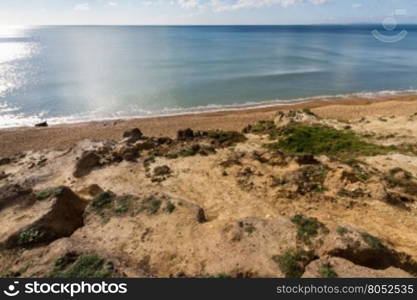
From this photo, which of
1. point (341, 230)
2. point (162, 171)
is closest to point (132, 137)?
point (162, 171)

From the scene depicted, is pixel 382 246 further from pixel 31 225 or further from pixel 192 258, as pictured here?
pixel 31 225

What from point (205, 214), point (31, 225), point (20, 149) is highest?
point (31, 225)

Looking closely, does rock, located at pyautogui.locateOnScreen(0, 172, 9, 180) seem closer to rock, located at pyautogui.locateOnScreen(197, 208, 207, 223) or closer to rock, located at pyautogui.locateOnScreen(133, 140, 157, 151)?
rock, located at pyautogui.locateOnScreen(133, 140, 157, 151)

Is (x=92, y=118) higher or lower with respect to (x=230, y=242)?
lower

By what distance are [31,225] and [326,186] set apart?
10.1 m

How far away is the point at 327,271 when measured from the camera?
6.95 meters

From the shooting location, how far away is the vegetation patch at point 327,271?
6820 mm

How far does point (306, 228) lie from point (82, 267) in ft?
19.4

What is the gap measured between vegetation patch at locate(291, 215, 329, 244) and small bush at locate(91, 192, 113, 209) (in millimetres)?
5959

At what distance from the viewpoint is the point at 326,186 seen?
38.3 feet

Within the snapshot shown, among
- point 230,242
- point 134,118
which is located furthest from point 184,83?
point 230,242

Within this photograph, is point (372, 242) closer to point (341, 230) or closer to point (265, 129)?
point (341, 230)

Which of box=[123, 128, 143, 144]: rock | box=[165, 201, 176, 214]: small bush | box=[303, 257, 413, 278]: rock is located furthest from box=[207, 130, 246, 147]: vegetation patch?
box=[303, 257, 413, 278]: rock

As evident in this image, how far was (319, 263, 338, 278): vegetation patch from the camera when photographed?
6.82m
